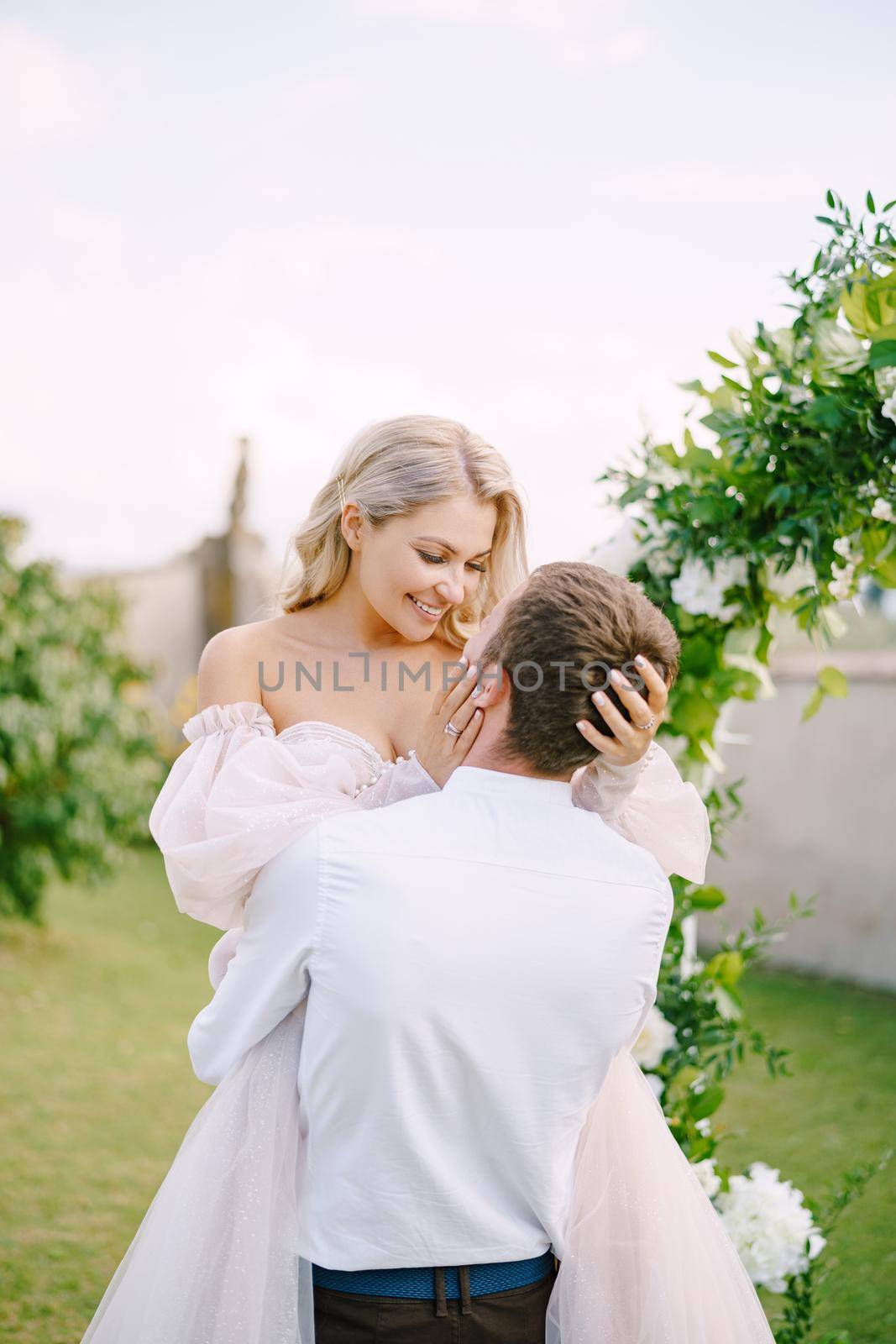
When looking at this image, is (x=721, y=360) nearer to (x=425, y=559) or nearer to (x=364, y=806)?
(x=425, y=559)

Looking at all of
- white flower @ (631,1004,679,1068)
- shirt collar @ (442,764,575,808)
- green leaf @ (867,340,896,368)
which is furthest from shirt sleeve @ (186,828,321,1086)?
green leaf @ (867,340,896,368)

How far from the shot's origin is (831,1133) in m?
4.69

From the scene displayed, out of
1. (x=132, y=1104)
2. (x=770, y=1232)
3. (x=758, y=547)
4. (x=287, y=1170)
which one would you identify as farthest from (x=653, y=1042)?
(x=132, y=1104)

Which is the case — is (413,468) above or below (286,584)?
above

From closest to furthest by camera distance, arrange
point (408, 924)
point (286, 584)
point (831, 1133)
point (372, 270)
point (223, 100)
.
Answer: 1. point (408, 924)
2. point (286, 584)
3. point (831, 1133)
4. point (223, 100)
5. point (372, 270)

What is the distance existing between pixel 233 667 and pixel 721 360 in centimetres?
131

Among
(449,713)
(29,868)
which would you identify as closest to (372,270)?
(29,868)

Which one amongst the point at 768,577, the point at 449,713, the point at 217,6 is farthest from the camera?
the point at 217,6

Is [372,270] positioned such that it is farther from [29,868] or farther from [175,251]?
[29,868]

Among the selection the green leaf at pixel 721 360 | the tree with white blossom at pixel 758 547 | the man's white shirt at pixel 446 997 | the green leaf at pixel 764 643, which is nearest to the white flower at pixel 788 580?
the tree with white blossom at pixel 758 547

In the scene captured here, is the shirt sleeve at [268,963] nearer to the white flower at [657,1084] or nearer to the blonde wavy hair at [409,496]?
the blonde wavy hair at [409,496]

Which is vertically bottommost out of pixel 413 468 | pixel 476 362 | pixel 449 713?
pixel 449 713

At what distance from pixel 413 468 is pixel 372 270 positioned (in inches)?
240

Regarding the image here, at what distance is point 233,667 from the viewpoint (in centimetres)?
201
